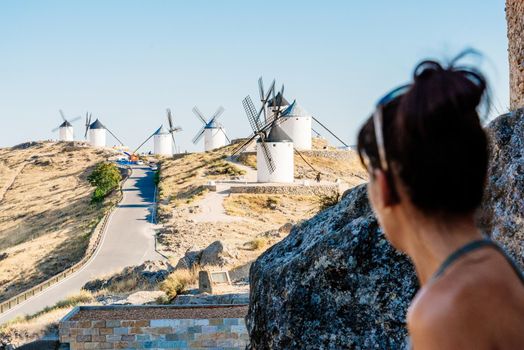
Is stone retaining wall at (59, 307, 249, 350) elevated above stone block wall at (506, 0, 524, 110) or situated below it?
below

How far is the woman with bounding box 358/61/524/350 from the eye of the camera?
170cm

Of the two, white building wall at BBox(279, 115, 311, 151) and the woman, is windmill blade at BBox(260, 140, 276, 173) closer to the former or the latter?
white building wall at BBox(279, 115, 311, 151)

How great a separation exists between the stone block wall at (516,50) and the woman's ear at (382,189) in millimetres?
6632

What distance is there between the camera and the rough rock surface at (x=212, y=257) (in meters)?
22.9

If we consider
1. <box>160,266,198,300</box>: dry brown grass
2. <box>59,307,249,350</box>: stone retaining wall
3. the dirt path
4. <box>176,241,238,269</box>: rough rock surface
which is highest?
<box>59,307,249,350</box>: stone retaining wall

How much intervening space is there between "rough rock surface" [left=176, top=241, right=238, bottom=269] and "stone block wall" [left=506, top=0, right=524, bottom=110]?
14924 millimetres

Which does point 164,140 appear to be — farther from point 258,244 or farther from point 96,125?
point 258,244

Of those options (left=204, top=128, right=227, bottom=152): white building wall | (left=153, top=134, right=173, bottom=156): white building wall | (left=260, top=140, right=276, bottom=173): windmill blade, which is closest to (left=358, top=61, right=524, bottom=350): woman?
(left=260, top=140, right=276, bottom=173): windmill blade

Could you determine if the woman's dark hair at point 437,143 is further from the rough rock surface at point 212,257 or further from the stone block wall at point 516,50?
the rough rock surface at point 212,257

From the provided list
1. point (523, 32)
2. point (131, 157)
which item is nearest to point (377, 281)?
point (523, 32)

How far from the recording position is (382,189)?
1812 millimetres

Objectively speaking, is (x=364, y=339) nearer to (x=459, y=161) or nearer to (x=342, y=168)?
(x=459, y=161)

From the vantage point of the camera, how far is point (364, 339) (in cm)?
478

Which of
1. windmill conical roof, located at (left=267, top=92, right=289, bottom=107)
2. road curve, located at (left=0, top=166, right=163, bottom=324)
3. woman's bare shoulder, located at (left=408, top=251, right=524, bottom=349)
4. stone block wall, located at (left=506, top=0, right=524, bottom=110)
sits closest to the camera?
woman's bare shoulder, located at (left=408, top=251, right=524, bottom=349)
